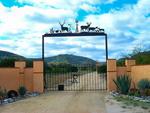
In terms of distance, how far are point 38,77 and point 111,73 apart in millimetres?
4910

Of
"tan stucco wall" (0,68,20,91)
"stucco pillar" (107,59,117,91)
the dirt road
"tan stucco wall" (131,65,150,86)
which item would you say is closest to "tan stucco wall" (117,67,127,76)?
"stucco pillar" (107,59,117,91)

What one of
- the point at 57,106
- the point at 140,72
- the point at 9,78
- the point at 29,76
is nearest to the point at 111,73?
the point at 140,72

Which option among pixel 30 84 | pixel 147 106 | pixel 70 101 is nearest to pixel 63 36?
pixel 30 84

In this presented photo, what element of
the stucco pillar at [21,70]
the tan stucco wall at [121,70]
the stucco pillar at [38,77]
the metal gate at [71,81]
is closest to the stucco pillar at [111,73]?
the tan stucco wall at [121,70]

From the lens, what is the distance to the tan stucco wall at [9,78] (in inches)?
917

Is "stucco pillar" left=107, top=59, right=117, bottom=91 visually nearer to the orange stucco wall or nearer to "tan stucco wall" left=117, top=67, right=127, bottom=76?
"tan stucco wall" left=117, top=67, right=127, bottom=76

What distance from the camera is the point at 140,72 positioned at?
2433 cm

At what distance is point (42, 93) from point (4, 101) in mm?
5769

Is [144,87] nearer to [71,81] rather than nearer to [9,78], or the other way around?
[9,78]

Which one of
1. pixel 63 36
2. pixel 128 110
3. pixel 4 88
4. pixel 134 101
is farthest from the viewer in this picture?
pixel 63 36

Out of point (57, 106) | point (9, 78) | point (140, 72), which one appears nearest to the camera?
point (57, 106)

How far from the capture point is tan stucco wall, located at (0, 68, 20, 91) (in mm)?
23288

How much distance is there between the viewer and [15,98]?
21.5m

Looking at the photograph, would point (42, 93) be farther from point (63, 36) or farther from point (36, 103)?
point (36, 103)
